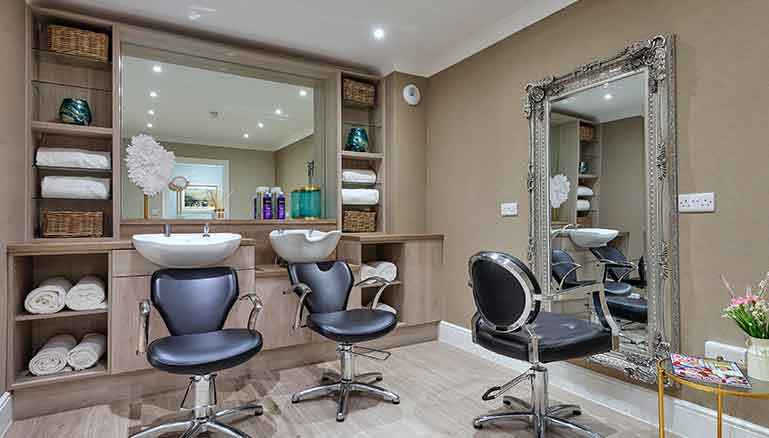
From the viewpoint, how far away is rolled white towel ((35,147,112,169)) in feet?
8.57

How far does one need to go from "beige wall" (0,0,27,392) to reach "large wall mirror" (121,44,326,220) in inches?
21.9

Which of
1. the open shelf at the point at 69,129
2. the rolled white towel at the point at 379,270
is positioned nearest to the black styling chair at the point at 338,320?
the rolled white towel at the point at 379,270

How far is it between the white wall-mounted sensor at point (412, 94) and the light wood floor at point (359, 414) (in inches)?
93.2

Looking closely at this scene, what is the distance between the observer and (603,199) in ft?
8.16

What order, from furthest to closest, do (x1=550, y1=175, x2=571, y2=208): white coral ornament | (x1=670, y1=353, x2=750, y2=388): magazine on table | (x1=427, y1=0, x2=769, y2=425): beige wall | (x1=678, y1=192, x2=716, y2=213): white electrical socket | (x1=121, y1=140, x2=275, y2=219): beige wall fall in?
(x1=121, y1=140, x2=275, y2=219): beige wall
(x1=550, y1=175, x2=571, y2=208): white coral ornament
(x1=678, y1=192, x2=716, y2=213): white electrical socket
(x1=427, y1=0, x2=769, y2=425): beige wall
(x1=670, y1=353, x2=750, y2=388): magazine on table

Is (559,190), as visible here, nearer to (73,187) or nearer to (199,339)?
(199,339)

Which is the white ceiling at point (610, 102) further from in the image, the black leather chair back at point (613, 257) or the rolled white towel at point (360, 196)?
the rolled white towel at point (360, 196)

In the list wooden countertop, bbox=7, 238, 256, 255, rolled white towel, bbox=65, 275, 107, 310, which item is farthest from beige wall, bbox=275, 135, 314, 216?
rolled white towel, bbox=65, 275, 107, 310

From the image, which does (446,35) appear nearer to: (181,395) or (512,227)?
(512,227)

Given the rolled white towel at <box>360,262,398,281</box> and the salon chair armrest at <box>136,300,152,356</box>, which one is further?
the rolled white towel at <box>360,262,398,281</box>

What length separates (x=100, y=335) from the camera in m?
2.70

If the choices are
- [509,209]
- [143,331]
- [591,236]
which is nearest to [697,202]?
[591,236]

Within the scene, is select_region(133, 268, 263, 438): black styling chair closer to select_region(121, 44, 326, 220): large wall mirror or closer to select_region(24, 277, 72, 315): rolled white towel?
select_region(24, 277, 72, 315): rolled white towel

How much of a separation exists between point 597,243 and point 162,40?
325 centimetres
